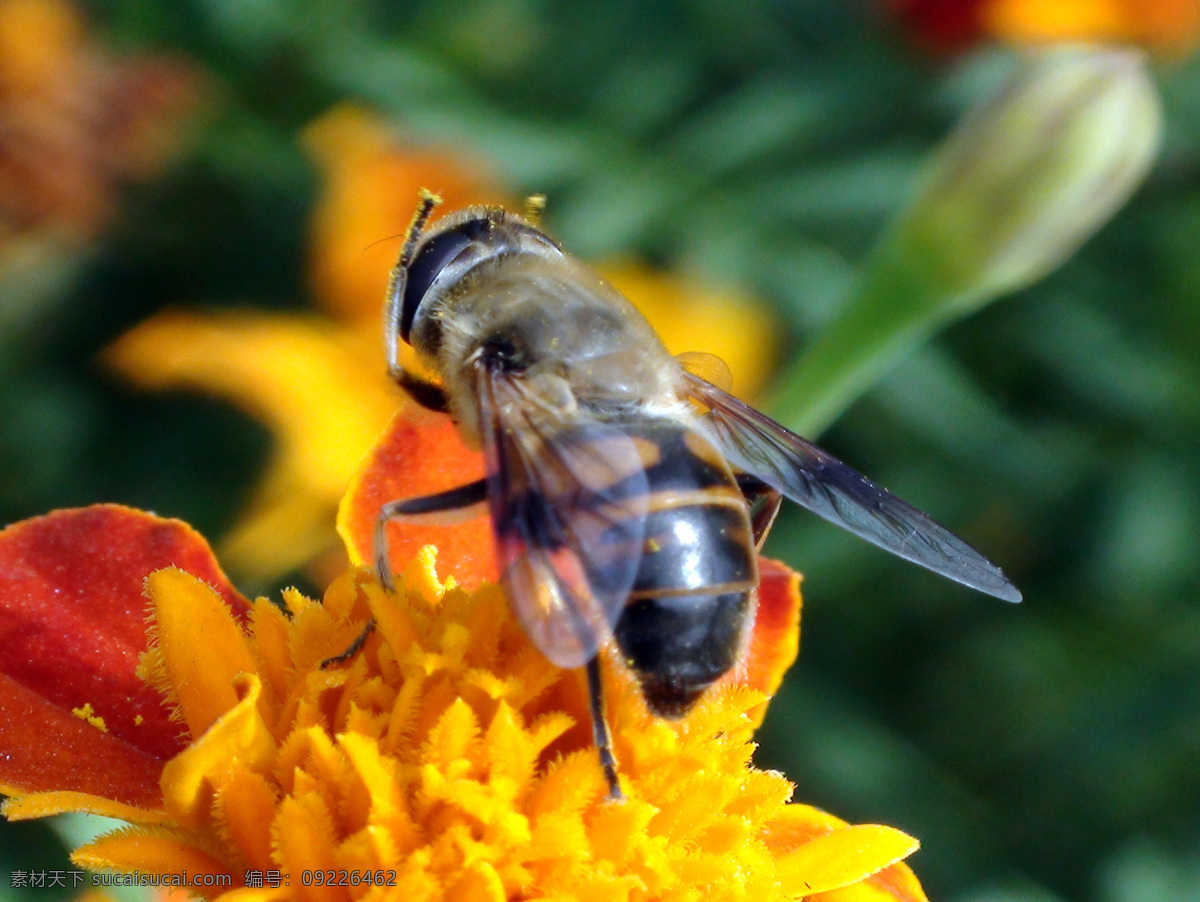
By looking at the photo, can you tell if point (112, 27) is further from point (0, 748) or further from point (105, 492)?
point (0, 748)

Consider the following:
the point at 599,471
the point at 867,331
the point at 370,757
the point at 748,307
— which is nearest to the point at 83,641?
the point at 370,757

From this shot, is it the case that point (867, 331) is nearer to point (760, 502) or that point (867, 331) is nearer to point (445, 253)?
point (760, 502)

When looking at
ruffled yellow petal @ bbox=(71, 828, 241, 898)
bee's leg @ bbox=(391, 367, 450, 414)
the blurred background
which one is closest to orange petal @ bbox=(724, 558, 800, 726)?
bee's leg @ bbox=(391, 367, 450, 414)

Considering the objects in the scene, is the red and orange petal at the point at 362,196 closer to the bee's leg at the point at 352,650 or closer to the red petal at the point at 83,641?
the red petal at the point at 83,641

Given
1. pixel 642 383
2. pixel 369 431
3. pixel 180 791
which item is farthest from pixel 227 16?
pixel 180 791

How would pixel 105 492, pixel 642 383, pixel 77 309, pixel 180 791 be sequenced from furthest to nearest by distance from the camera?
1. pixel 77 309
2. pixel 105 492
3. pixel 642 383
4. pixel 180 791

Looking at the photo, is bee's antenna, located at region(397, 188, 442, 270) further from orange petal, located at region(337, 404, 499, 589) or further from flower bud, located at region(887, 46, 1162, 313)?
flower bud, located at region(887, 46, 1162, 313)
